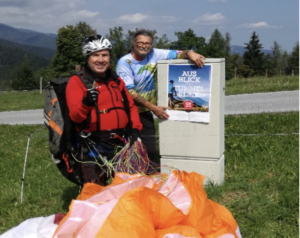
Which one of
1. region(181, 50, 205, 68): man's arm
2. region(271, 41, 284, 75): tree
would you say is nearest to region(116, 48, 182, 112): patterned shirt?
region(181, 50, 205, 68): man's arm

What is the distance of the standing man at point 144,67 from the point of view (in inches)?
170

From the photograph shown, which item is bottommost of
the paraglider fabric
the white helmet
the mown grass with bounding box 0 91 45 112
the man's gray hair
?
the mown grass with bounding box 0 91 45 112

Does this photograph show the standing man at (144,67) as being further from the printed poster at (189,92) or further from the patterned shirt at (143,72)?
the printed poster at (189,92)

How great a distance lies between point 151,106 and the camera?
4.47 m

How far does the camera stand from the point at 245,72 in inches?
3078

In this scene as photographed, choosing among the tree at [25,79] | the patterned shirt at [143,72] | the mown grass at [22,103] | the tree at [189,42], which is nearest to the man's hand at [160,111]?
the patterned shirt at [143,72]

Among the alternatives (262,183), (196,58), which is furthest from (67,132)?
(262,183)

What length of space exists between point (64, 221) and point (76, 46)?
5604 centimetres

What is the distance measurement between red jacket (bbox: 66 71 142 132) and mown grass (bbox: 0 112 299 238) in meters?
1.65

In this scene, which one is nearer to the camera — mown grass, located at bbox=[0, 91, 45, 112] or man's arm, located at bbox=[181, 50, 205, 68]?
man's arm, located at bbox=[181, 50, 205, 68]

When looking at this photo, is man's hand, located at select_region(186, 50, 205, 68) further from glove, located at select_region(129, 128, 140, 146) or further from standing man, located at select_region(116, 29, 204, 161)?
glove, located at select_region(129, 128, 140, 146)

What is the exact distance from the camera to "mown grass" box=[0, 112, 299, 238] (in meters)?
3.89

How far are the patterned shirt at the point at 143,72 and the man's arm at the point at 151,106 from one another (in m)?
0.08

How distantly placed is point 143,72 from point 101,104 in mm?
1190
